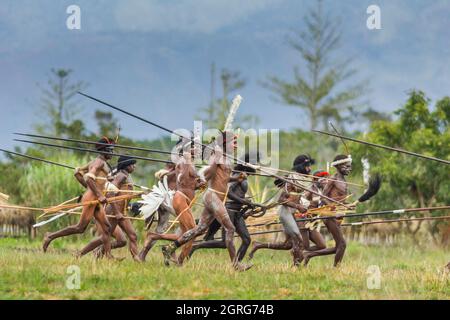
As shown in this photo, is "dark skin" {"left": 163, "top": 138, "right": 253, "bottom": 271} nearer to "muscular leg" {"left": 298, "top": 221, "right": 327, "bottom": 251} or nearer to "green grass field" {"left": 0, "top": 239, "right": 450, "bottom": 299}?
"green grass field" {"left": 0, "top": 239, "right": 450, "bottom": 299}

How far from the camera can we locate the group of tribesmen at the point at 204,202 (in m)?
13.0

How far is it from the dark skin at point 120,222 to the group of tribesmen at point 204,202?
17 mm

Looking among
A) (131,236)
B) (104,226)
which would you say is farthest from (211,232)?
(104,226)

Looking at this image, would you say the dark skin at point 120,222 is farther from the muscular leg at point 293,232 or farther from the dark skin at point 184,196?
the muscular leg at point 293,232

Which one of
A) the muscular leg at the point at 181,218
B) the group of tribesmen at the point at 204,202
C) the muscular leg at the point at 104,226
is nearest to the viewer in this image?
the group of tribesmen at the point at 204,202

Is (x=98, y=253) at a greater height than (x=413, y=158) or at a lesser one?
lesser

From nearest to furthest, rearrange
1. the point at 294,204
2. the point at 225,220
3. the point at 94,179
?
the point at 225,220 < the point at 294,204 < the point at 94,179

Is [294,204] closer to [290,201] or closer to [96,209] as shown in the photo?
[290,201]

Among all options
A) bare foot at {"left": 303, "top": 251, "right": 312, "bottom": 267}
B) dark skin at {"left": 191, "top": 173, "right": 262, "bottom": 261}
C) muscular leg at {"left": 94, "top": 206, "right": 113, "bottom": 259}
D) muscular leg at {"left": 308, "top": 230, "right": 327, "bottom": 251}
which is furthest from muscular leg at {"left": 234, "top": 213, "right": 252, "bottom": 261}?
muscular leg at {"left": 94, "top": 206, "right": 113, "bottom": 259}

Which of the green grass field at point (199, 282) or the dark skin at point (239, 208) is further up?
the dark skin at point (239, 208)

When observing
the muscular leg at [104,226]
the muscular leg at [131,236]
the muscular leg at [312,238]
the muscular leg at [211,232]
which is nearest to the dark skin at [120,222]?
the muscular leg at [131,236]

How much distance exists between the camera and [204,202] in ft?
42.9

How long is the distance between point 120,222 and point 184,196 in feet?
5.58
